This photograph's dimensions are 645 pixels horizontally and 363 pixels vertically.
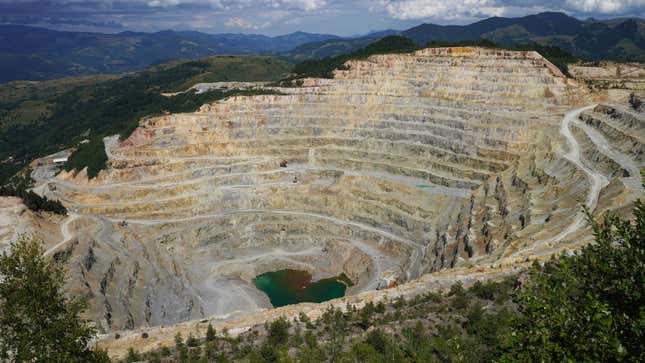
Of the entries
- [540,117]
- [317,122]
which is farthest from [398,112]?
[540,117]

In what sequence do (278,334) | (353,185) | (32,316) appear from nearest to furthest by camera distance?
(32,316) < (278,334) < (353,185)

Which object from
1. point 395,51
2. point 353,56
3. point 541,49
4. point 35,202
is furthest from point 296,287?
point 541,49

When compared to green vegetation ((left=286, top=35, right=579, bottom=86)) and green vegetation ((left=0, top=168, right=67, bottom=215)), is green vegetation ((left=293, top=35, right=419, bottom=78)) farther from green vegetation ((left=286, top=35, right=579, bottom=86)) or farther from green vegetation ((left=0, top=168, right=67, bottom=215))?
green vegetation ((left=0, top=168, right=67, bottom=215))

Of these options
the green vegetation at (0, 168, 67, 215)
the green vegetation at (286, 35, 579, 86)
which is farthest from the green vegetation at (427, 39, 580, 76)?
the green vegetation at (0, 168, 67, 215)

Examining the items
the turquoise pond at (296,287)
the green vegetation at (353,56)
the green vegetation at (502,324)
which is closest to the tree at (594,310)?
the green vegetation at (502,324)

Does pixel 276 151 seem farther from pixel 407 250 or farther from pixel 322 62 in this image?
pixel 322 62

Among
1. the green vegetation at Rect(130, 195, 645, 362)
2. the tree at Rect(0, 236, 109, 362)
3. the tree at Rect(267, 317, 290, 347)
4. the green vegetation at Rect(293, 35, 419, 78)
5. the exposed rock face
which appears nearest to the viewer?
the green vegetation at Rect(130, 195, 645, 362)

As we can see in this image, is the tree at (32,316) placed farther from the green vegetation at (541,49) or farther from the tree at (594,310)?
the green vegetation at (541,49)

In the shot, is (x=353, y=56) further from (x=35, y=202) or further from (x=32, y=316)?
(x=32, y=316)
